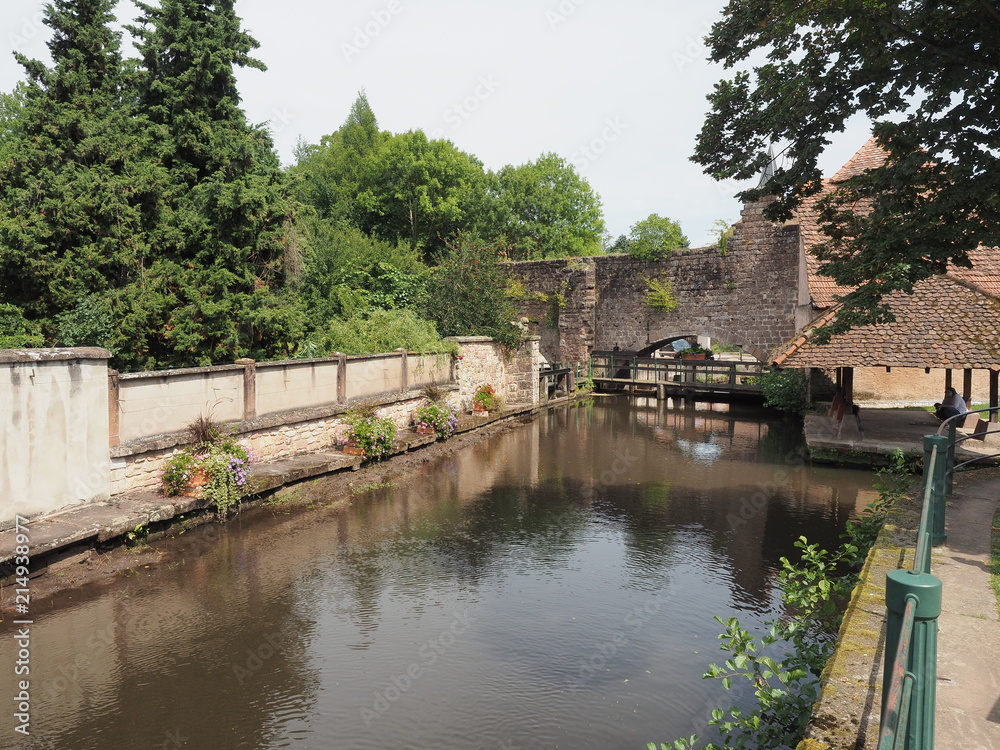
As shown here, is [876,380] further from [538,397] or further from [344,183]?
[344,183]

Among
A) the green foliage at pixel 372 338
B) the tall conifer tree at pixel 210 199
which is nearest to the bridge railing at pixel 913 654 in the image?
the green foliage at pixel 372 338

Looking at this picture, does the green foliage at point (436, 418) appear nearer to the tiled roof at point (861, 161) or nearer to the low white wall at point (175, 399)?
the low white wall at point (175, 399)

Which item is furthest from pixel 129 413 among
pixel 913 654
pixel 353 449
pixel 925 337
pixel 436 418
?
pixel 925 337

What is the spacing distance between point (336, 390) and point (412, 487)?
2780mm

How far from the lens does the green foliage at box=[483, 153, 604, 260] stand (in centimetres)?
3938

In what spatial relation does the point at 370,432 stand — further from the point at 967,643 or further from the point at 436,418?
the point at 967,643

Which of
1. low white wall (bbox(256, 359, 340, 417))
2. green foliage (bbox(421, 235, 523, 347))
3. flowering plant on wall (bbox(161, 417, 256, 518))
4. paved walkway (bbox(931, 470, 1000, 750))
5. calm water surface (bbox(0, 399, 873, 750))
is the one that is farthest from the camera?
green foliage (bbox(421, 235, 523, 347))

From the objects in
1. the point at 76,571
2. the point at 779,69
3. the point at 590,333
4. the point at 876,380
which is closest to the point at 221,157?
the point at 76,571

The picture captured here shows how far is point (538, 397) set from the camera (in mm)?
20562

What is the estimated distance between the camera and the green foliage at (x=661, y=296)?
22.9m

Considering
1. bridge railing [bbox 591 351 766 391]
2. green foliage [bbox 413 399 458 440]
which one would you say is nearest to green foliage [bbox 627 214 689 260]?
bridge railing [bbox 591 351 766 391]

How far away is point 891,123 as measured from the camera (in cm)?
713

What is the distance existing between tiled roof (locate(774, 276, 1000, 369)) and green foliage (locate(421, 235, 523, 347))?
8.73 meters

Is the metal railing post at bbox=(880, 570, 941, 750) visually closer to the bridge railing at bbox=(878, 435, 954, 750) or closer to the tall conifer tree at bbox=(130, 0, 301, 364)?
the bridge railing at bbox=(878, 435, 954, 750)
